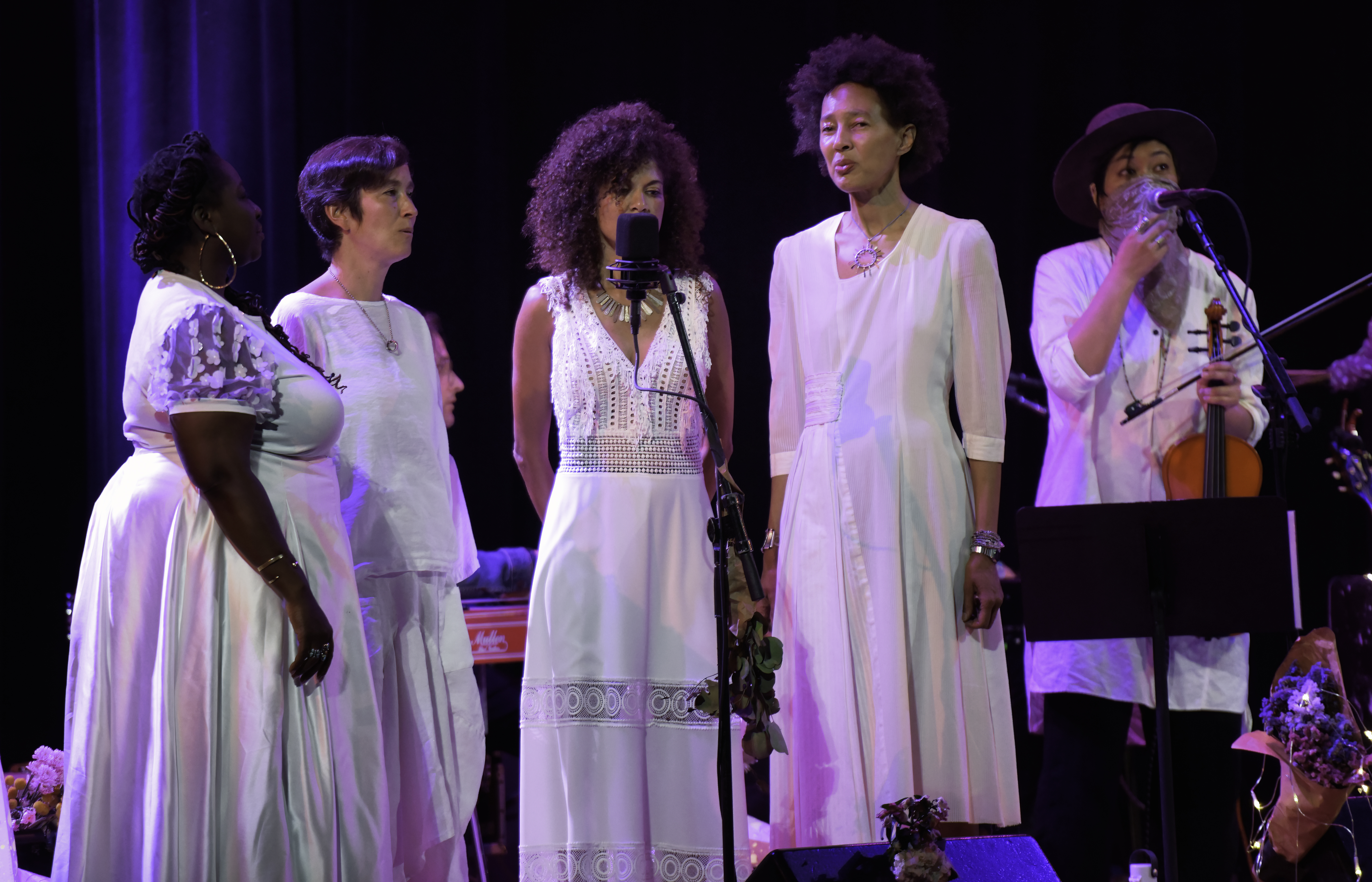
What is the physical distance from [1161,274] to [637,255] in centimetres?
175

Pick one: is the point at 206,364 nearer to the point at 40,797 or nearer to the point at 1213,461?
the point at 40,797

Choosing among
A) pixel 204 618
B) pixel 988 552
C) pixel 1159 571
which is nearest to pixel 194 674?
pixel 204 618

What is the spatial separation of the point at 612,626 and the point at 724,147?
3037mm

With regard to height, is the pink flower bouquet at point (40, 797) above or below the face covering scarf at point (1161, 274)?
below

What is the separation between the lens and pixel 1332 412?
18.1ft

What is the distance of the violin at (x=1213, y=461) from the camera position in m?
3.23

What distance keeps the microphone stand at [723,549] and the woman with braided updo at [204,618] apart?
81cm

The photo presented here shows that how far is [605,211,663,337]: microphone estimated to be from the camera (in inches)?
95.9

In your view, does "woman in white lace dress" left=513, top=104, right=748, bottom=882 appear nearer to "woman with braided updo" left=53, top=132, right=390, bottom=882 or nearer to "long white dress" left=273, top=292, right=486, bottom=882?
"long white dress" left=273, top=292, right=486, bottom=882

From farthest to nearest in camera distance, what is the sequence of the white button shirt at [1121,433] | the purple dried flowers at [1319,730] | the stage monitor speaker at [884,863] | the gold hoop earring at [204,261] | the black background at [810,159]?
the black background at [810,159] → the white button shirt at [1121,433] → the purple dried flowers at [1319,730] → the gold hoop earring at [204,261] → the stage monitor speaker at [884,863]

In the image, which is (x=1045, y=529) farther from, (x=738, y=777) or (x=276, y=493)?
(x=276, y=493)

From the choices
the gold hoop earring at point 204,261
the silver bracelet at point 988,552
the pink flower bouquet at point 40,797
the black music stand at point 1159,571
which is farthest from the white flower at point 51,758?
the black music stand at point 1159,571

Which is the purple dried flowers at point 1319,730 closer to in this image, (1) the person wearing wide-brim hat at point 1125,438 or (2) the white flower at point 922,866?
(1) the person wearing wide-brim hat at point 1125,438

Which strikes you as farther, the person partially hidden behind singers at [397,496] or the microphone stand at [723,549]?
the person partially hidden behind singers at [397,496]
